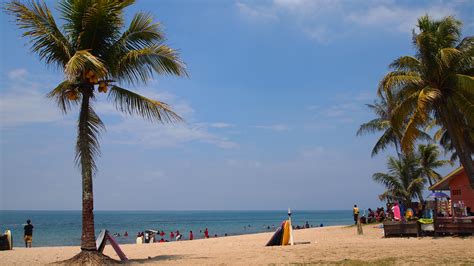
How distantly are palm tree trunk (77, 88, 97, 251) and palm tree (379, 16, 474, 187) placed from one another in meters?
12.2

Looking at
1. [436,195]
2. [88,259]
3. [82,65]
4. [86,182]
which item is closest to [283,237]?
[88,259]

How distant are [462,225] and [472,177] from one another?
1.90 metres

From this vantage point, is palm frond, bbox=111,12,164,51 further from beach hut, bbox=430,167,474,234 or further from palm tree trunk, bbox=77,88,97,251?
beach hut, bbox=430,167,474,234

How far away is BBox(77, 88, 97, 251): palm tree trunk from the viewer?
12156mm

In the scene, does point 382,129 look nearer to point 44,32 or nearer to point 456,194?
point 456,194

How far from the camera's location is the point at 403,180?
38000 mm

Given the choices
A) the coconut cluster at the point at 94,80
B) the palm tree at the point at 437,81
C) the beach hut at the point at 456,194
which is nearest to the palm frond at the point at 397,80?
the palm tree at the point at 437,81

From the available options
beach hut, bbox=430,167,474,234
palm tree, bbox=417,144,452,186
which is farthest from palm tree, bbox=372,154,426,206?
beach hut, bbox=430,167,474,234

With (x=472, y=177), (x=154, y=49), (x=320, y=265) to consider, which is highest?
(x=154, y=49)

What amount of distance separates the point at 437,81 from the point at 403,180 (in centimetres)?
2030

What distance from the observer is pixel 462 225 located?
18.5 meters

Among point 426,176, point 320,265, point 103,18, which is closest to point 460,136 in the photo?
point 320,265

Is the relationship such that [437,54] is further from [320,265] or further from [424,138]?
[424,138]

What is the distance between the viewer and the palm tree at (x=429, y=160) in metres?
37.9
